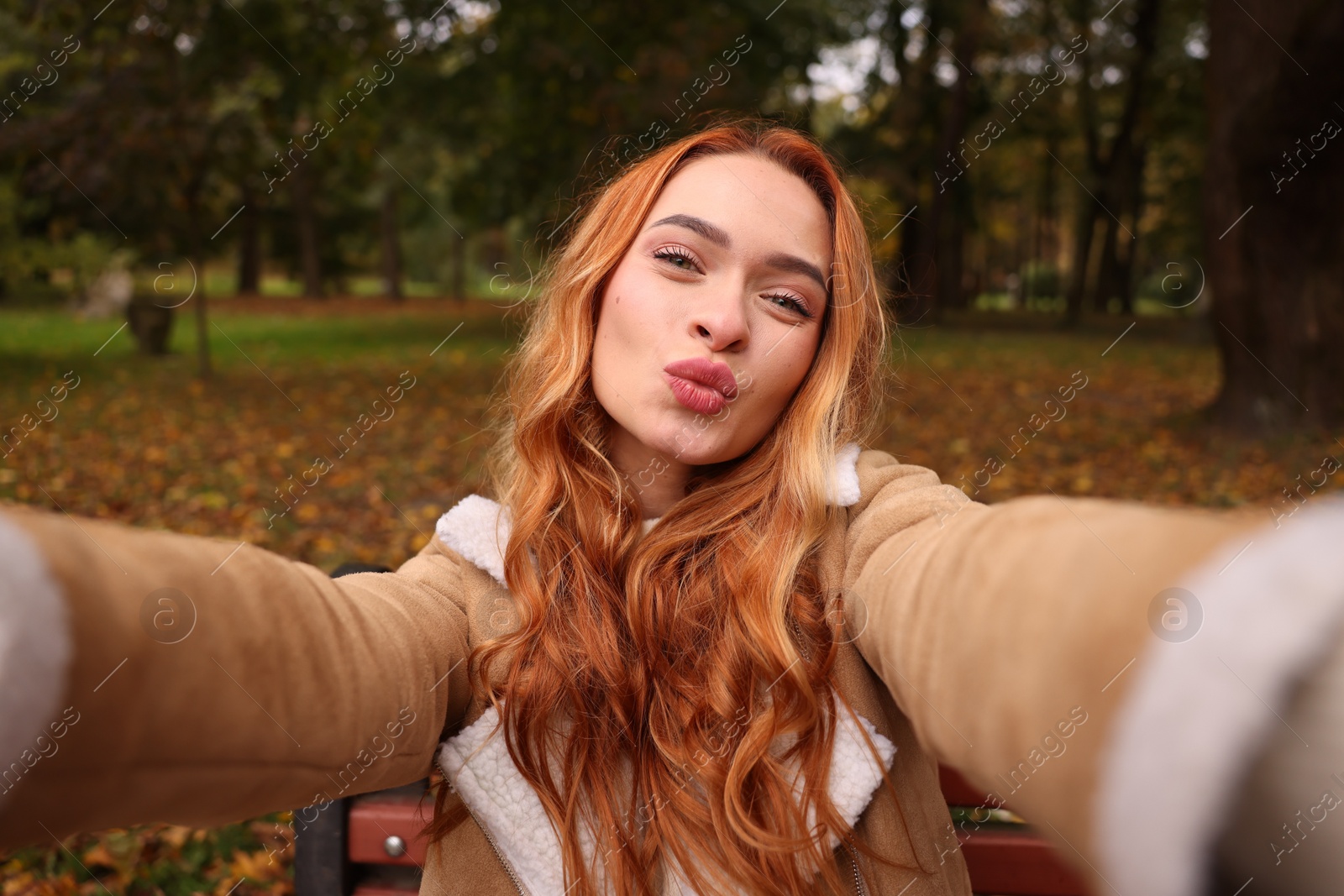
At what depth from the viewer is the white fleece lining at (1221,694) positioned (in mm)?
611

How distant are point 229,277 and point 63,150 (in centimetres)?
3827

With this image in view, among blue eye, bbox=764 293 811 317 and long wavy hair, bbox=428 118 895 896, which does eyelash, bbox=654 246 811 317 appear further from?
long wavy hair, bbox=428 118 895 896

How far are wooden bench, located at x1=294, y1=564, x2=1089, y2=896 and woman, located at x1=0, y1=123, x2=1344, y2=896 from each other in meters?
0.08

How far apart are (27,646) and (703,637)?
1.03 meters

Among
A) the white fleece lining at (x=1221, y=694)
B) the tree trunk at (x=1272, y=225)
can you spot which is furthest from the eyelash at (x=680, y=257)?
the tree trunk at (x=1272, y=225)

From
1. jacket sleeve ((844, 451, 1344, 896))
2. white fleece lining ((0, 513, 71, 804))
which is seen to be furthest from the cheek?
white fleece lining ((0, 513, 71, 804))

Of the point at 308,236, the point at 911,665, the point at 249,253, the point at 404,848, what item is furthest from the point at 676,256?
the point at 249,253

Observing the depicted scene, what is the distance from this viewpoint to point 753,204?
5.32ft

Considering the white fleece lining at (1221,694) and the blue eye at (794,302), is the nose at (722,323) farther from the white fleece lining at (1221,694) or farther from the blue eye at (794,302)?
the white fleece lining at (1221,694)

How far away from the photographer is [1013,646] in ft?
2.85

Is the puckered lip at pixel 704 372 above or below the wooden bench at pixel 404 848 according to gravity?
above

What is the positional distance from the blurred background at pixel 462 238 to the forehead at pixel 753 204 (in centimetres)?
47

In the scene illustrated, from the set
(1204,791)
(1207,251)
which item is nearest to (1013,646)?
(1204,791)

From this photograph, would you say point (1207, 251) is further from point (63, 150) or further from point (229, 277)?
point (229, 277)
